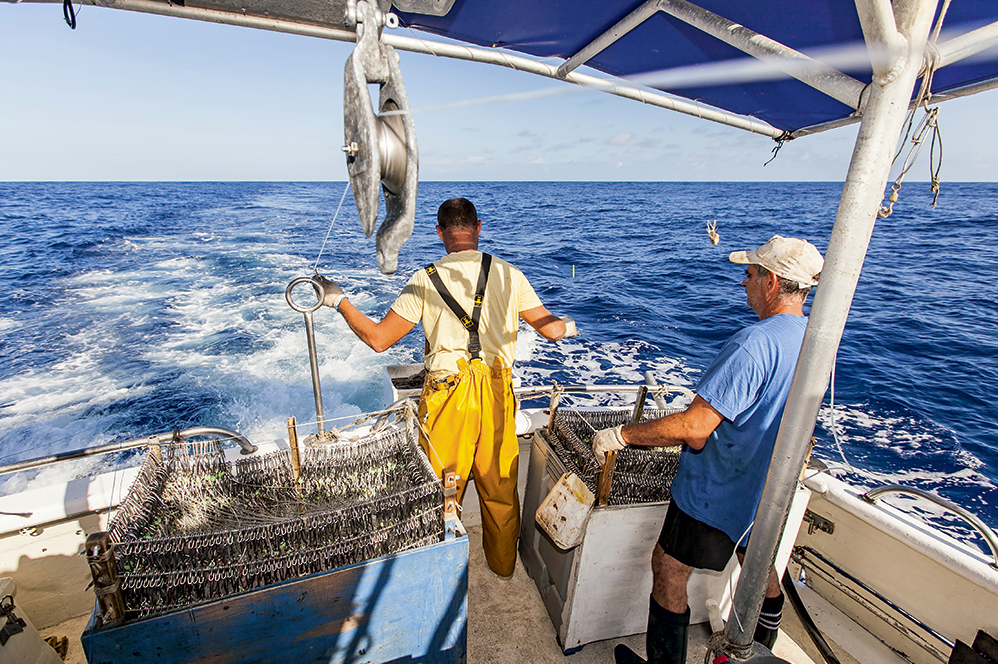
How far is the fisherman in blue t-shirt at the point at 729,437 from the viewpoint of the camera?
185cm

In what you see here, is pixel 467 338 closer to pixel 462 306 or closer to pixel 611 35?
pixel 462 306

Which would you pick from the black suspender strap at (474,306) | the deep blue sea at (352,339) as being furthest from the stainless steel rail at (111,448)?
the deep blue sea at (352,339)

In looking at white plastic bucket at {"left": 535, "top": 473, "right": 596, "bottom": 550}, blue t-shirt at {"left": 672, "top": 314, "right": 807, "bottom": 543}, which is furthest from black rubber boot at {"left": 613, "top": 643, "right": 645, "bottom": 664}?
blue t-shirt at {"left": 672, "top": 314, "right": 807, "bottom": 543}

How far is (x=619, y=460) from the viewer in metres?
2.54

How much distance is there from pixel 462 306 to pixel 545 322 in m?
0.49

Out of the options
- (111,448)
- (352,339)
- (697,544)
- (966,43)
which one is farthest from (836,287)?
(352,339)

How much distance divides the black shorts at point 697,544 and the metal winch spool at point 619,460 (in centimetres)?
24

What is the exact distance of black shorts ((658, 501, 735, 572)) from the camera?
81.4 inches

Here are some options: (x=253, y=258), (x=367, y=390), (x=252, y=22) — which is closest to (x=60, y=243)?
(x=253, y=258)

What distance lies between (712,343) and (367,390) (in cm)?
679

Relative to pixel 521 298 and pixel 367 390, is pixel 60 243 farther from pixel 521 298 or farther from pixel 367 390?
pixel 521 298

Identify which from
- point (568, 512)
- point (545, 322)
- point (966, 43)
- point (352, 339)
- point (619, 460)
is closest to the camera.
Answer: point (966, 43)

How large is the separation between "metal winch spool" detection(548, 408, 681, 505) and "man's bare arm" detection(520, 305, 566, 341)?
18.7 inches

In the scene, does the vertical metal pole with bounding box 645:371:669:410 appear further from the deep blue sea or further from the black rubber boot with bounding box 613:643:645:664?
the deep blue sea
